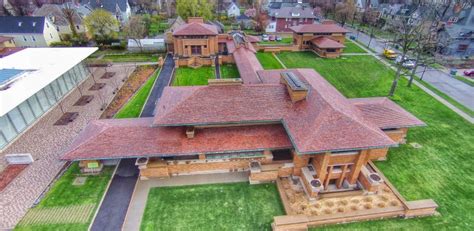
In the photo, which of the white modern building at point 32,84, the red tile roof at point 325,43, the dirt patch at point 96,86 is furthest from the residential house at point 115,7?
the red tile roof at point 325,43

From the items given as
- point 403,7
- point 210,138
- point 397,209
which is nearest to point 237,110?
point 210,138

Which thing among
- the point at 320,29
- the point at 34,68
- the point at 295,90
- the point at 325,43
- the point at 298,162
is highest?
the point at 295,90

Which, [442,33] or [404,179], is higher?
[442,33]

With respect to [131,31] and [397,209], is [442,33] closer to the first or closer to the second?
[397,209]

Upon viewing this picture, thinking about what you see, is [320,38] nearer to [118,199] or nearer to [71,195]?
[118,199]

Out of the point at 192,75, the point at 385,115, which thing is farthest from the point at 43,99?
the point at 385,115

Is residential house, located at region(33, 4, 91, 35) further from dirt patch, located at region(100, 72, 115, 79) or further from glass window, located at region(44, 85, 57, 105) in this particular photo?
glass window, located at region(44, 85, 57, 105)
